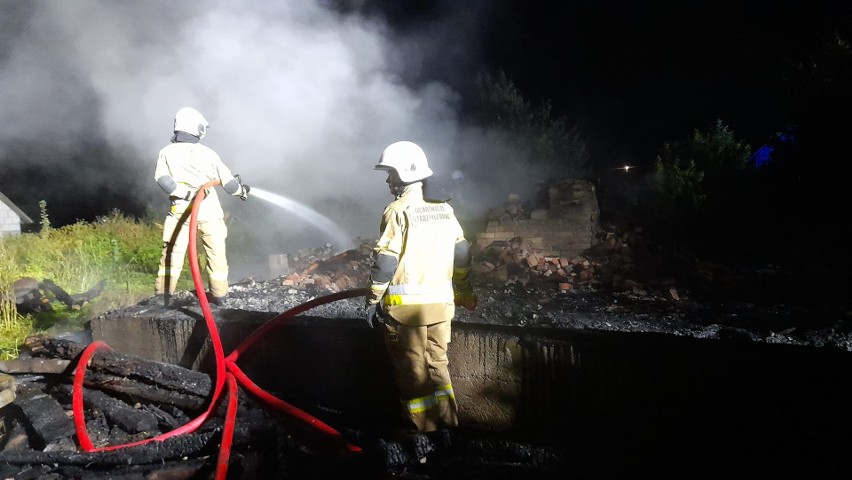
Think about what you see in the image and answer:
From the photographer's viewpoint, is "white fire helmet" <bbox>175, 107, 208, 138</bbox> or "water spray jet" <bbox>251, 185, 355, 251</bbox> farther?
"water spray jet" <bbox>251, 185, 355, 251</bbox>

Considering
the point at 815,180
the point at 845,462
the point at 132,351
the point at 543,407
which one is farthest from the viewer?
the point at 815,180

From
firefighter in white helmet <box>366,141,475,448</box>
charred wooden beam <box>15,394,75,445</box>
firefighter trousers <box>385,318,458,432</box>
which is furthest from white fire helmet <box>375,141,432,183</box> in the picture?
charred wooden beam <box>15,394,75,445</box>

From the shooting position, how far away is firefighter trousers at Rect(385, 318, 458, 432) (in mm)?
2812

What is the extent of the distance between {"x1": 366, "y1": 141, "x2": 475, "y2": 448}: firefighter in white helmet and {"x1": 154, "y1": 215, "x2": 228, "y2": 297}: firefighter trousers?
253 cm

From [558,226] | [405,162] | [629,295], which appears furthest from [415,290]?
[558,226]

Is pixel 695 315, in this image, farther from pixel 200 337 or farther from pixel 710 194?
pixel 710 194

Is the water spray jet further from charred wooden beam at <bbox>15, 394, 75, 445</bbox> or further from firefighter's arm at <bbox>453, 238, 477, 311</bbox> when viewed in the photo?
firefighter's arm at <bbox>453, 238, 477, 311</bbox>

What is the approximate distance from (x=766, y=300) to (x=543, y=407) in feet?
12.0

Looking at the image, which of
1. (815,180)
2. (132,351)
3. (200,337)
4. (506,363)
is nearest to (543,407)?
(506,363)

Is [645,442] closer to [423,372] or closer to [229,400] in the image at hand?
[423,372]

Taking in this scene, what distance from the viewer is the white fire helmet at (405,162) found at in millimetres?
2865

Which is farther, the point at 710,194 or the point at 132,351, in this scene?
the point at 710,194

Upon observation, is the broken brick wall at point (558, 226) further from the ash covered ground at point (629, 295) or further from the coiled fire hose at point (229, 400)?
the coiled fire hose at point (229, 400)

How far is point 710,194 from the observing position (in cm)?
931
